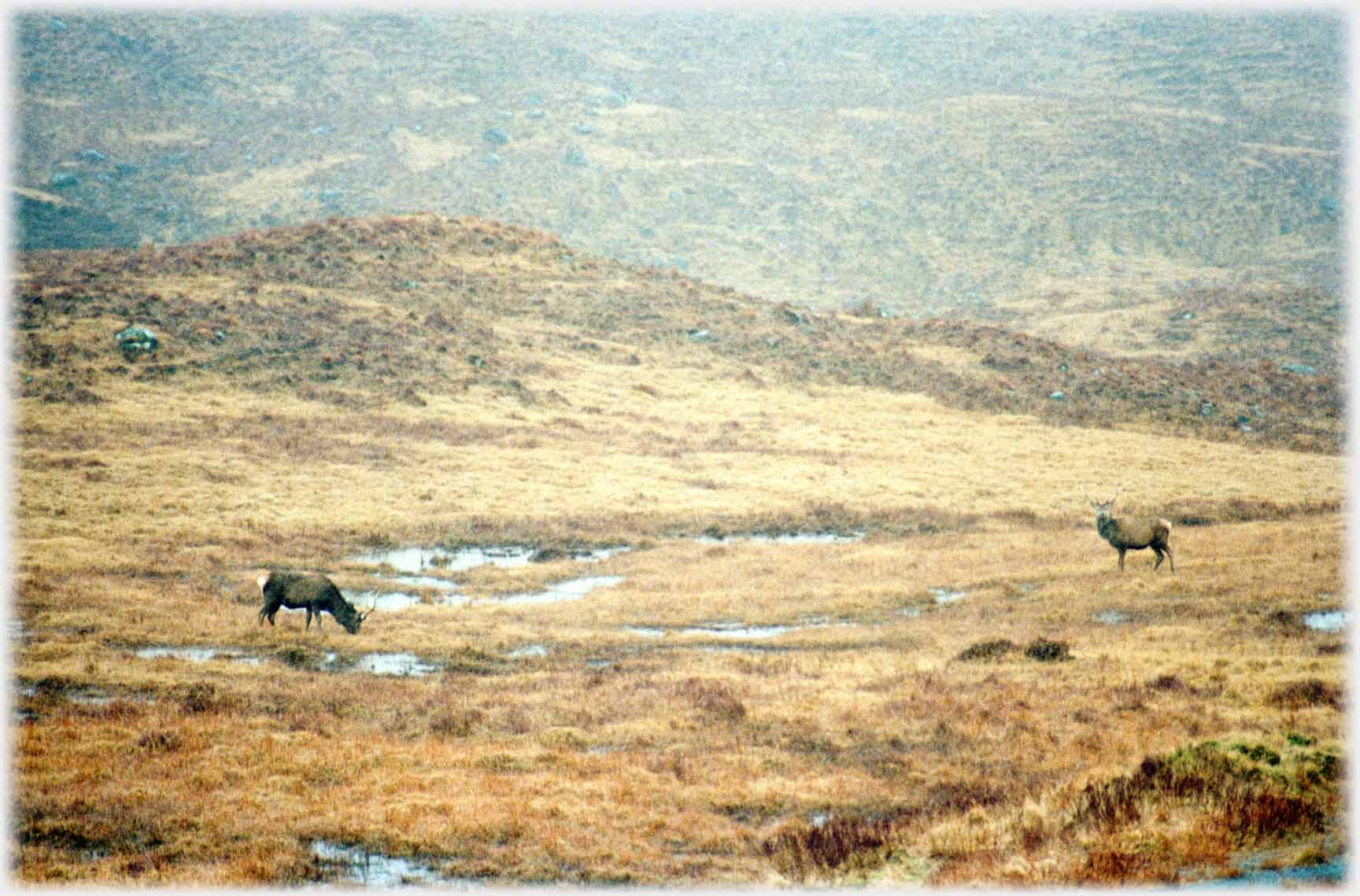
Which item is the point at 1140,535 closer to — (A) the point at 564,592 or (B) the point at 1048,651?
(B) the point at 1048,651

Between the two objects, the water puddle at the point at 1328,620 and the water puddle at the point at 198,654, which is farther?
the water puddle at the point at 1328,620

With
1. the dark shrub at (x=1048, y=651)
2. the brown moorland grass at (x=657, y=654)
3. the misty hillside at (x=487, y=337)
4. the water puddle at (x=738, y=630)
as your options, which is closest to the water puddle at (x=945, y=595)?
the brown moorland grass at (x=657, y=654)

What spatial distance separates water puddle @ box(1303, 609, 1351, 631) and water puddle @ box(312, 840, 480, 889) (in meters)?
19.8

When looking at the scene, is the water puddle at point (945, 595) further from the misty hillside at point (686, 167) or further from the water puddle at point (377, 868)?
the misty hillside at point (686, 167)

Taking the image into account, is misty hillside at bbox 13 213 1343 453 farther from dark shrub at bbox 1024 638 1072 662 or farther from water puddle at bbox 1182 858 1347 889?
water puddle at bbox 1182 858 1347 889

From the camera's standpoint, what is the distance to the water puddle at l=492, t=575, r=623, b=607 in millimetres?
30125

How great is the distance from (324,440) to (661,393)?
21.3m

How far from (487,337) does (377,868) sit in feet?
197

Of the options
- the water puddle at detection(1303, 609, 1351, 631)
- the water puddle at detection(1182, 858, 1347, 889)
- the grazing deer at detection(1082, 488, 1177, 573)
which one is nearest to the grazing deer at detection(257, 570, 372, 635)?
the water puddle at detection(1182, 858, 1347, 889)

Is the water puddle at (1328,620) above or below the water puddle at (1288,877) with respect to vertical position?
below

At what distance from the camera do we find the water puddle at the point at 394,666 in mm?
22484

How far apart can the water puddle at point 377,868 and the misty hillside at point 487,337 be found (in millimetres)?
47366

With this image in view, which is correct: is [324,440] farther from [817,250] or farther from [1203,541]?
[817,250]

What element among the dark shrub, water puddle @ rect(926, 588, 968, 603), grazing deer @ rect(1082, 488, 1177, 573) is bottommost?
water puddle @ rect(926, 588, 968, 603)
